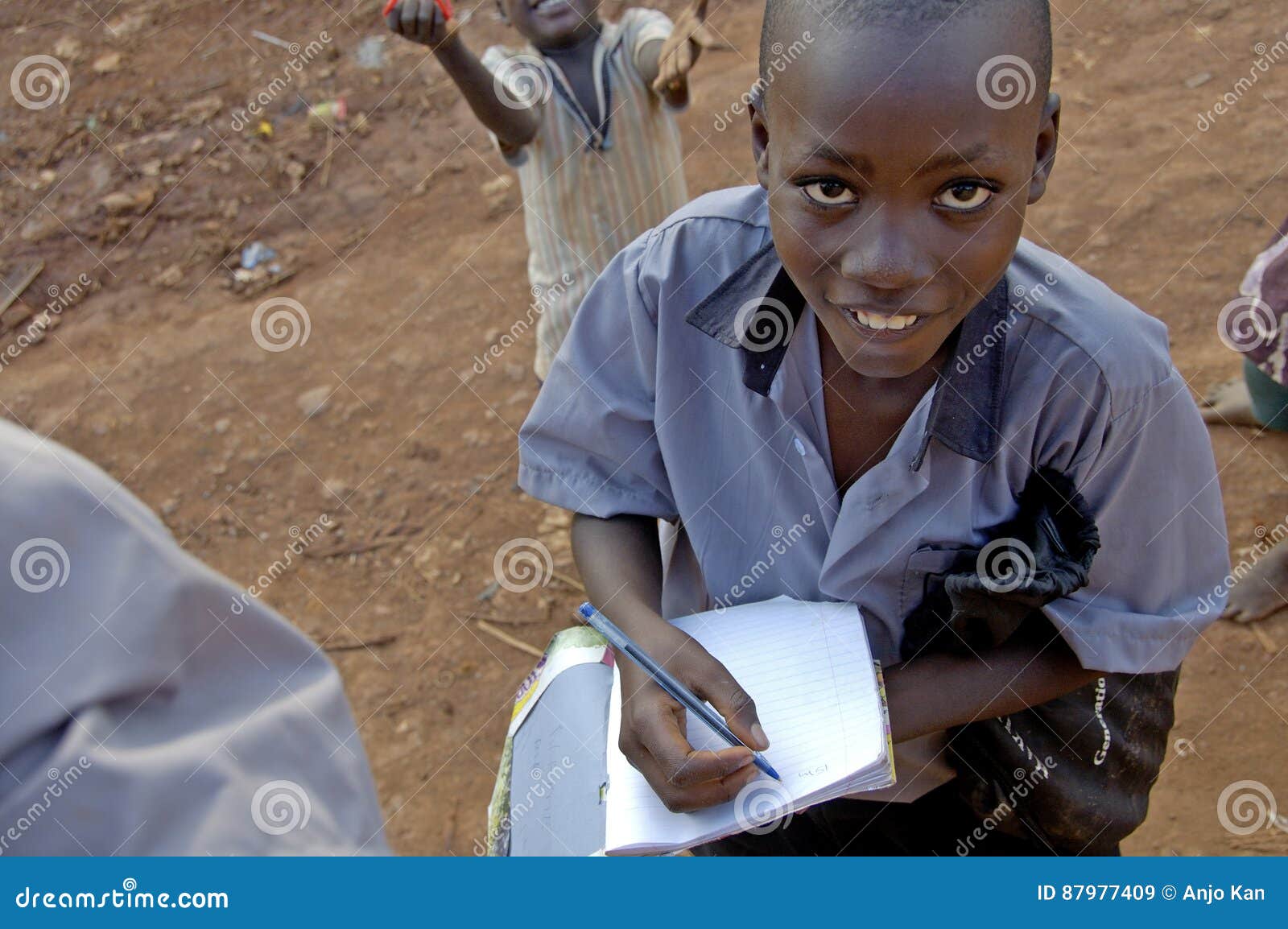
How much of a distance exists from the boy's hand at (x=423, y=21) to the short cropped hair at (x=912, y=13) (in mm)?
1754

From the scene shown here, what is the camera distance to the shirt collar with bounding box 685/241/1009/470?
4.67 ft

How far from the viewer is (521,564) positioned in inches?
150

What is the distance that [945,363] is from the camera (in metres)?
1.48

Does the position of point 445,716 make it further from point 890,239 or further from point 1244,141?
point 1244,141

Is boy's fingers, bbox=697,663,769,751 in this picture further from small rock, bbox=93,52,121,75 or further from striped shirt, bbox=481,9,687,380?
small rock, bbox=93,52,121,75

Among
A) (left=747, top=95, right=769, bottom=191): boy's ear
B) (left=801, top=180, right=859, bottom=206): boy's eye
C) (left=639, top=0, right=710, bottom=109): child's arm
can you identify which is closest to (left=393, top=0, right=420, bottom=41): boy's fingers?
(left=639, top=0, right=710, bottom=109): child's arm

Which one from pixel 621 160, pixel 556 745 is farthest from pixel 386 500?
pixel 556 745

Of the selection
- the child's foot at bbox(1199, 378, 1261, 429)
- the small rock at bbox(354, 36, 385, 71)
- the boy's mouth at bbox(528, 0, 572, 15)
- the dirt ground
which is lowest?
the child's foot at bbox(1199, 378, 1261, 429)

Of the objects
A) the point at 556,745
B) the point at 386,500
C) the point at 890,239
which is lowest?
A: the point at 386,500

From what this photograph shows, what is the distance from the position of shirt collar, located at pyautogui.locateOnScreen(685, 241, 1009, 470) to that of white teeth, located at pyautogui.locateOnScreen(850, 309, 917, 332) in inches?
5.1

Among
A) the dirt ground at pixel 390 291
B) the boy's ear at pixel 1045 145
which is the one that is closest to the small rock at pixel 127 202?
the dirt ground at pixel 390 291

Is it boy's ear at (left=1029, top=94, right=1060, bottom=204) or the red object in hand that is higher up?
the red object in hand

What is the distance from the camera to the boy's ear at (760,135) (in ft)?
4.67

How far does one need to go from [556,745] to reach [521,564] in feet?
7.05
